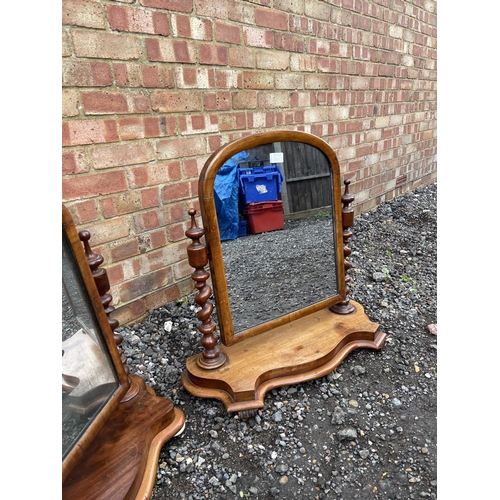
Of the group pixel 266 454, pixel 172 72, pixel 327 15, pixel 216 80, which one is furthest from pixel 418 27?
pixel 266 454

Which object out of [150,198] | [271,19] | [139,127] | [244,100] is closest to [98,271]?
[150,198]

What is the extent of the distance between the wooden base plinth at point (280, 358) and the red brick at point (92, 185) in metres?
0.98

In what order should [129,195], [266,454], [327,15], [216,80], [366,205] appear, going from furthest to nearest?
[366,205]
[327,15]
[216,80]
[129,195]
[266,454]

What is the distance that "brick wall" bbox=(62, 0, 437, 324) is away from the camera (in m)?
1.67

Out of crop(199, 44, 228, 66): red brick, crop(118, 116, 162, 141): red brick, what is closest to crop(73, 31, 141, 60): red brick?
crop(118, 116, 162, 141): red brick

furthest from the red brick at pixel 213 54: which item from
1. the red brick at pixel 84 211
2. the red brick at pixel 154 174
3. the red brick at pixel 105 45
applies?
the red brick at pixel 84 211

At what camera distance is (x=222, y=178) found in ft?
4.66

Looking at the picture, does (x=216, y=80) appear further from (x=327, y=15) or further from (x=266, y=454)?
(x=266, y=454)

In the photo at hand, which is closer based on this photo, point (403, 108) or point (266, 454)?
point (266, 454)

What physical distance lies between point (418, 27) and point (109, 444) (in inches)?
202

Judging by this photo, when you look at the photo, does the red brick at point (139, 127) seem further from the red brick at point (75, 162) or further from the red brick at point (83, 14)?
the red brick at point (83, 14)

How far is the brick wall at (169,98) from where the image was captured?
1.67 m

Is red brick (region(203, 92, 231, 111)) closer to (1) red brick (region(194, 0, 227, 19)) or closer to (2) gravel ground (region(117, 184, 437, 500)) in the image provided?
(1) red brick (region(194, 0, 227, 19))

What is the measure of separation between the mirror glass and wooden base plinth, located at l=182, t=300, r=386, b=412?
46 cm
